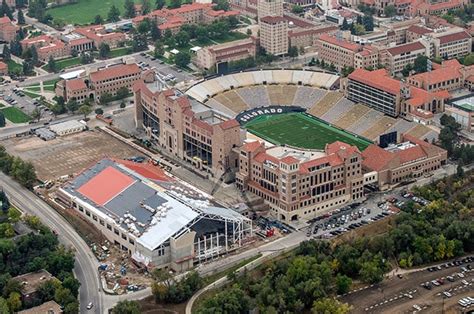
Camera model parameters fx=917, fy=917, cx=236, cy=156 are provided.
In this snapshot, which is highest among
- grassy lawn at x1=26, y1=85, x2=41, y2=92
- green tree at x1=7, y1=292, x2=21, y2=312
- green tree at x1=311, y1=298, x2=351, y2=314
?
green tree at x1=7, y1=292, x2=21, y2=312

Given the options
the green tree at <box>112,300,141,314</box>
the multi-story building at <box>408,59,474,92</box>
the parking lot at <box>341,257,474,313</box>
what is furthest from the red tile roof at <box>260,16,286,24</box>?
the green tree at <box>112,300,141,314</box>

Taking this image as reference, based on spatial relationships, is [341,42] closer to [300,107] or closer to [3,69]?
[300,107]

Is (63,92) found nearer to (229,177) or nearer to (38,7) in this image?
(229,177)

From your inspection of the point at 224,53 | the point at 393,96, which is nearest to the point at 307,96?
the point at 393,96

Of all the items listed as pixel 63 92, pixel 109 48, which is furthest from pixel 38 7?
pixel 63 92

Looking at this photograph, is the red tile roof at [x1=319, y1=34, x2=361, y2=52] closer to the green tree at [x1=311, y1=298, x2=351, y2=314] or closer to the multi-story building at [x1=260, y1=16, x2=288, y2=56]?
the multi-story building at [x1=260, y1=16, x2=288, y2=56]
